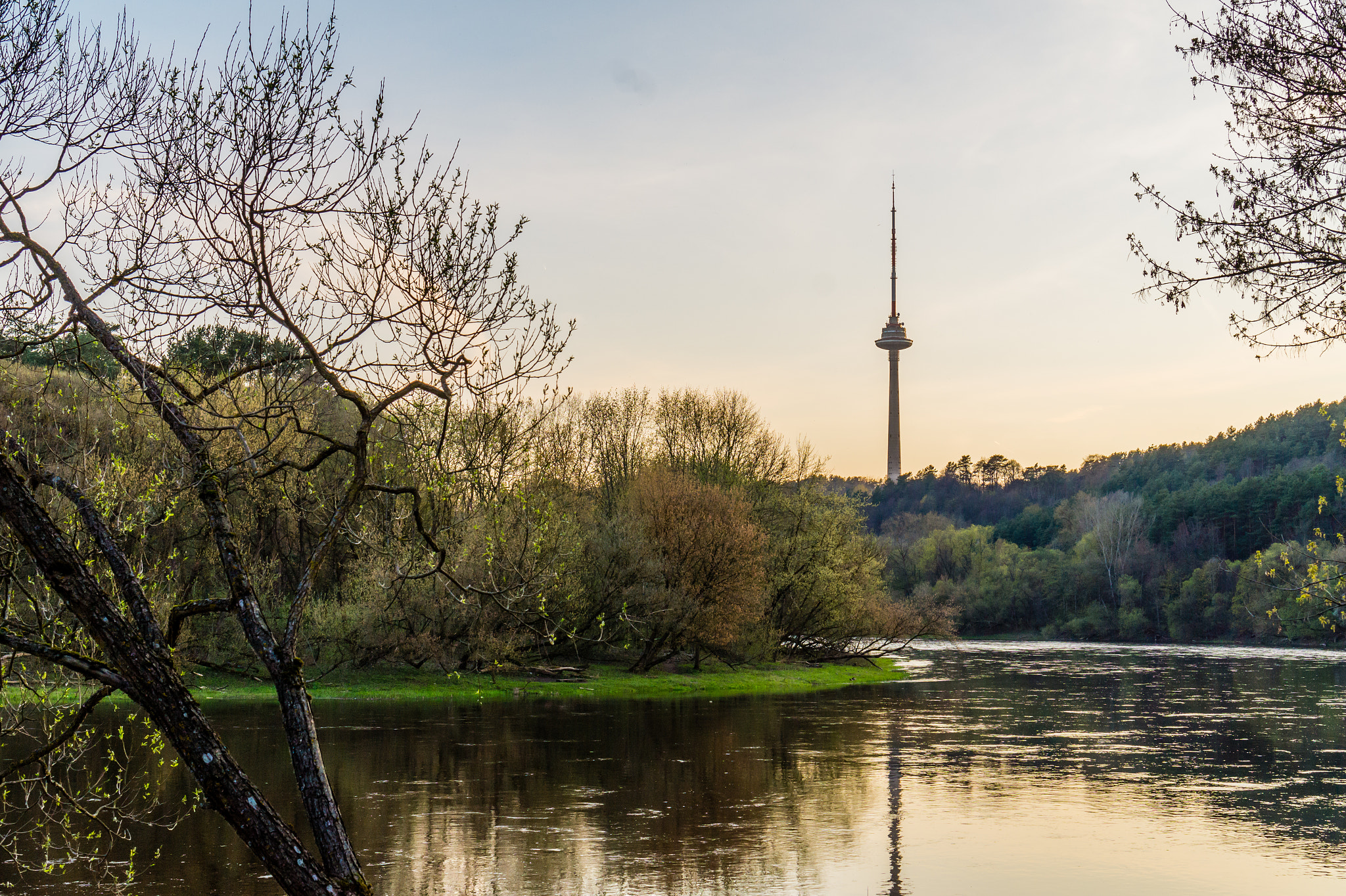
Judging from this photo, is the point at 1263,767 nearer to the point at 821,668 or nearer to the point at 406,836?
the point at 406,836

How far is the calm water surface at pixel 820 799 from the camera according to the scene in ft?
58.2

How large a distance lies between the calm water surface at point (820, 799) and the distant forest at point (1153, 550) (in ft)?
181

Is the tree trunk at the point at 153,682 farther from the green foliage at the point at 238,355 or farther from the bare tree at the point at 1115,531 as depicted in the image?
the bare tree at the point at 1115,531

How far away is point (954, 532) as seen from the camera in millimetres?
→ 135750

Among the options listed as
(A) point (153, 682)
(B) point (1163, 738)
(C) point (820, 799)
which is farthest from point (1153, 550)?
(A) point (153, 682)

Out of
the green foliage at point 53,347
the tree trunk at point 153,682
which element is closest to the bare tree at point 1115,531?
the green foliage at point 53,347

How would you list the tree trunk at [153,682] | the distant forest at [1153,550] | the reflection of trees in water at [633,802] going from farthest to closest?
the distant forest at [1153,550] < the reflection of trees in water at [633,802] < the tree trunk at [153,682]

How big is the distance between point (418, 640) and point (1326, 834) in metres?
37.0

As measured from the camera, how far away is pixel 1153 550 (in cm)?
12100

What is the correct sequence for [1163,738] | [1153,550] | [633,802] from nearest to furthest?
[633,802]
[1163,738]
[1153,550]

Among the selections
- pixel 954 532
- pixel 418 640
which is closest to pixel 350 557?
pixel 418 640

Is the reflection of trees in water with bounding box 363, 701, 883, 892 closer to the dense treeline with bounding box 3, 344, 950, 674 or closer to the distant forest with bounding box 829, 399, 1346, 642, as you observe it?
the dense treeline with bounding box 3, 344, 950, 674

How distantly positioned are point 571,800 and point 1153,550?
365 ft

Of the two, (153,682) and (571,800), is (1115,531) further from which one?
(153,682)
